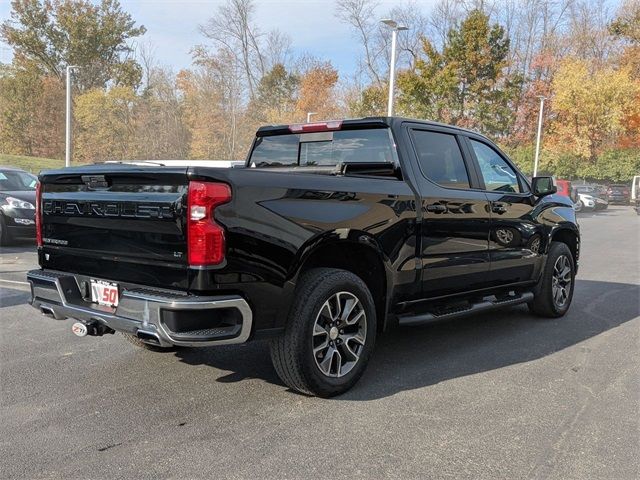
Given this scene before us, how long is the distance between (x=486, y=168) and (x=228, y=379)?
296 cm

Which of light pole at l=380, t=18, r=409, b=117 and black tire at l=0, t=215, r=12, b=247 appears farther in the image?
light pole at l=380, t=18, r=409, b=117

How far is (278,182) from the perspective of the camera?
3.38m

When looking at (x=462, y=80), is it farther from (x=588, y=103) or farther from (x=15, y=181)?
(x=15, y=181)

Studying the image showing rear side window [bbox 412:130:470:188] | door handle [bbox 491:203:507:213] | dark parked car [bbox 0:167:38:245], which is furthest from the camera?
dark parked car [bbox 0:167:38:245]

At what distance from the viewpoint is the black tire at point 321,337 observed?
3527 mm

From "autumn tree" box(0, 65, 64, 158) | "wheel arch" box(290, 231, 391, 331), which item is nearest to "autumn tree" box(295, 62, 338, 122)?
"autumn tree" box(0, 65, 64, 158)

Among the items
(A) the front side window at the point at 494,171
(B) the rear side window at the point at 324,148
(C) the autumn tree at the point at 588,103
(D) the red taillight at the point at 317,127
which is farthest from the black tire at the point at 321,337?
(C) the autumn tree at the point at 588,103

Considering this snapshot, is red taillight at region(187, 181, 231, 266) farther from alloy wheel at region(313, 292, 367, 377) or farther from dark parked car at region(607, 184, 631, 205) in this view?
dark parked car at region(607, 184, 631, 205)

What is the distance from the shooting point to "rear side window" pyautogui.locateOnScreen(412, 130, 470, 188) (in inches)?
180

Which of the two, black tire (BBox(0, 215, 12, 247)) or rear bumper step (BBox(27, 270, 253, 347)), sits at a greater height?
rear bumper step (BBox(27, 270, 253, 347))

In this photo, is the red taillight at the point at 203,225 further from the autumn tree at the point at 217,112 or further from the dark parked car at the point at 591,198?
the autumn tree at the point at 217,112

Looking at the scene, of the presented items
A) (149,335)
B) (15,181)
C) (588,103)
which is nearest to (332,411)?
(149,335)

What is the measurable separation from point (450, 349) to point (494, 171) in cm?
171

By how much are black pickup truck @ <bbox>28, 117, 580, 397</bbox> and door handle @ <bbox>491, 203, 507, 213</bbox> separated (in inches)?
0.8
